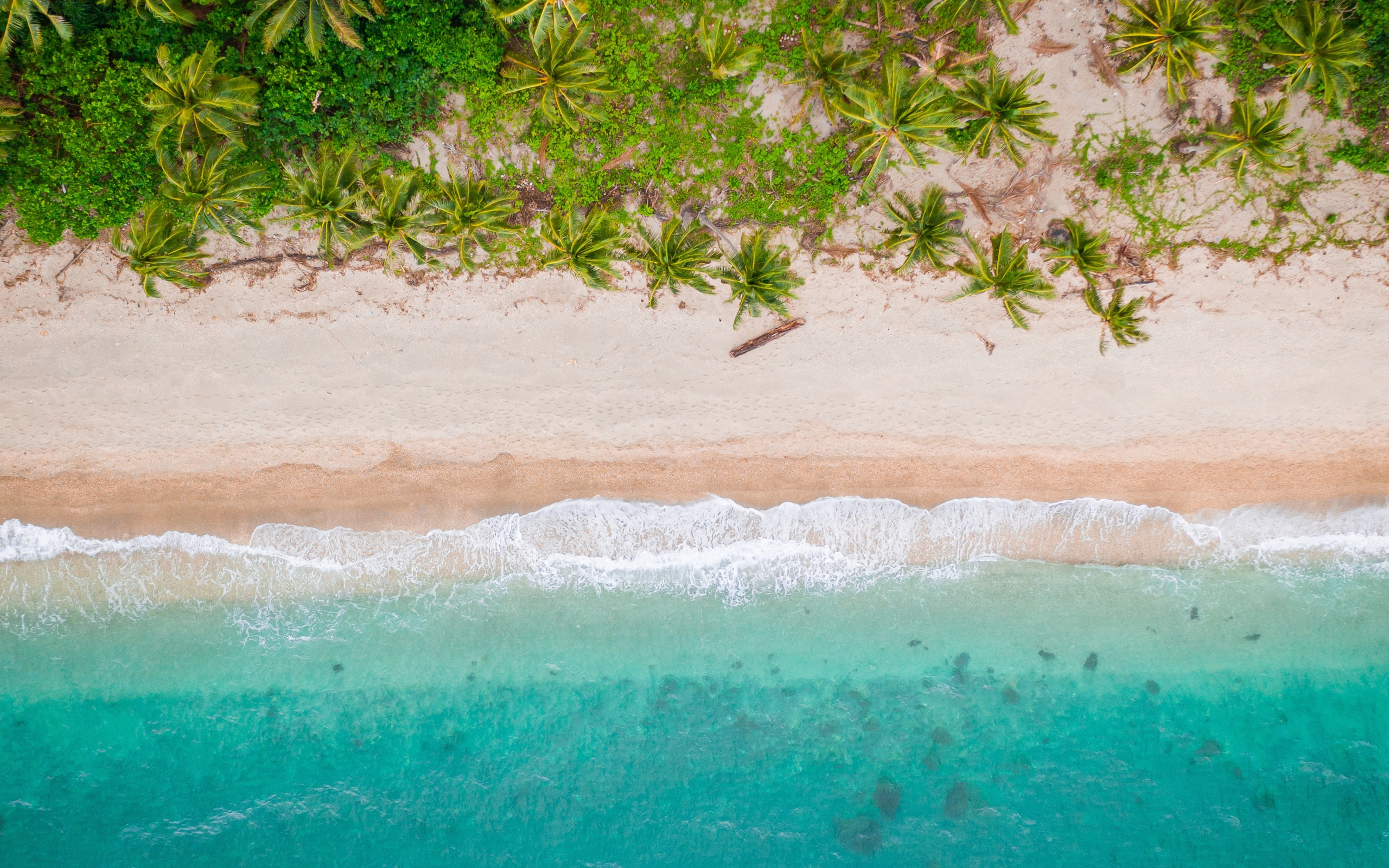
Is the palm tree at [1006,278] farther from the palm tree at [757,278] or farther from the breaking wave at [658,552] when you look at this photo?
the breaking wave at [658,552]

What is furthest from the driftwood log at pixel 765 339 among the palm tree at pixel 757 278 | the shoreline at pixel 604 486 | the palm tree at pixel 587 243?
the palm tree at pixel 587 243

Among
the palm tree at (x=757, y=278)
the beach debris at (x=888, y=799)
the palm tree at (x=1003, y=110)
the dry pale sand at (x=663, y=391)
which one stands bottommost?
the beach debris at (x=888, y=799)

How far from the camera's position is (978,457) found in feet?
37.3

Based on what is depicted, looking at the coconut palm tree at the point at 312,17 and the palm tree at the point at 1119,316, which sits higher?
the coconut palm tree at the point at 312,17

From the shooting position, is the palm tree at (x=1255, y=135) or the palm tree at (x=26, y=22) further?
the palm tree at (x=1255, y=135)

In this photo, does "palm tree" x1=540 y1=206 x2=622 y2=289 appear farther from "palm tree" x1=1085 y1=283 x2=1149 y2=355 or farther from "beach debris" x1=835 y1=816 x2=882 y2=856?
"beach debris" x1=835 y1=816 x2=882 y2=856

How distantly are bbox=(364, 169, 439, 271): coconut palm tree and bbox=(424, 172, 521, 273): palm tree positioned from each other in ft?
0.57

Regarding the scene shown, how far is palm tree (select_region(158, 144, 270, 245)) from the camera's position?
9.27m

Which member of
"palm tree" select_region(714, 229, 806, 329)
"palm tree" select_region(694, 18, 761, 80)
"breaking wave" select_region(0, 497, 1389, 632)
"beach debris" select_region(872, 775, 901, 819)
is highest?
"palm tree" select_region(694, 18, 761, 80)

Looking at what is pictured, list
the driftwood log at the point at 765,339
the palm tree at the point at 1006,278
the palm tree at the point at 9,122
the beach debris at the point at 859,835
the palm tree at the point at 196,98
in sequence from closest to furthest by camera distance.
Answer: the palm tree at the point at 196,98 < the palm tree at the point at 9,122 < the palm tree at the point at 1006,278 < the driftwood log at the point at 765,339 < the beach debris at the point at 859,835

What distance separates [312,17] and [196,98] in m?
1.95

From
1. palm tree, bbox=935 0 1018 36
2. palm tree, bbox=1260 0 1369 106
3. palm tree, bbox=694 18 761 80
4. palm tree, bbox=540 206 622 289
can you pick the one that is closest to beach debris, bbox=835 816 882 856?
palm tree, bbox=540 206 622 289

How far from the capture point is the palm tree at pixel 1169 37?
29.9ft

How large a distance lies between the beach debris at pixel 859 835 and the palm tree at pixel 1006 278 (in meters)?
9.24
